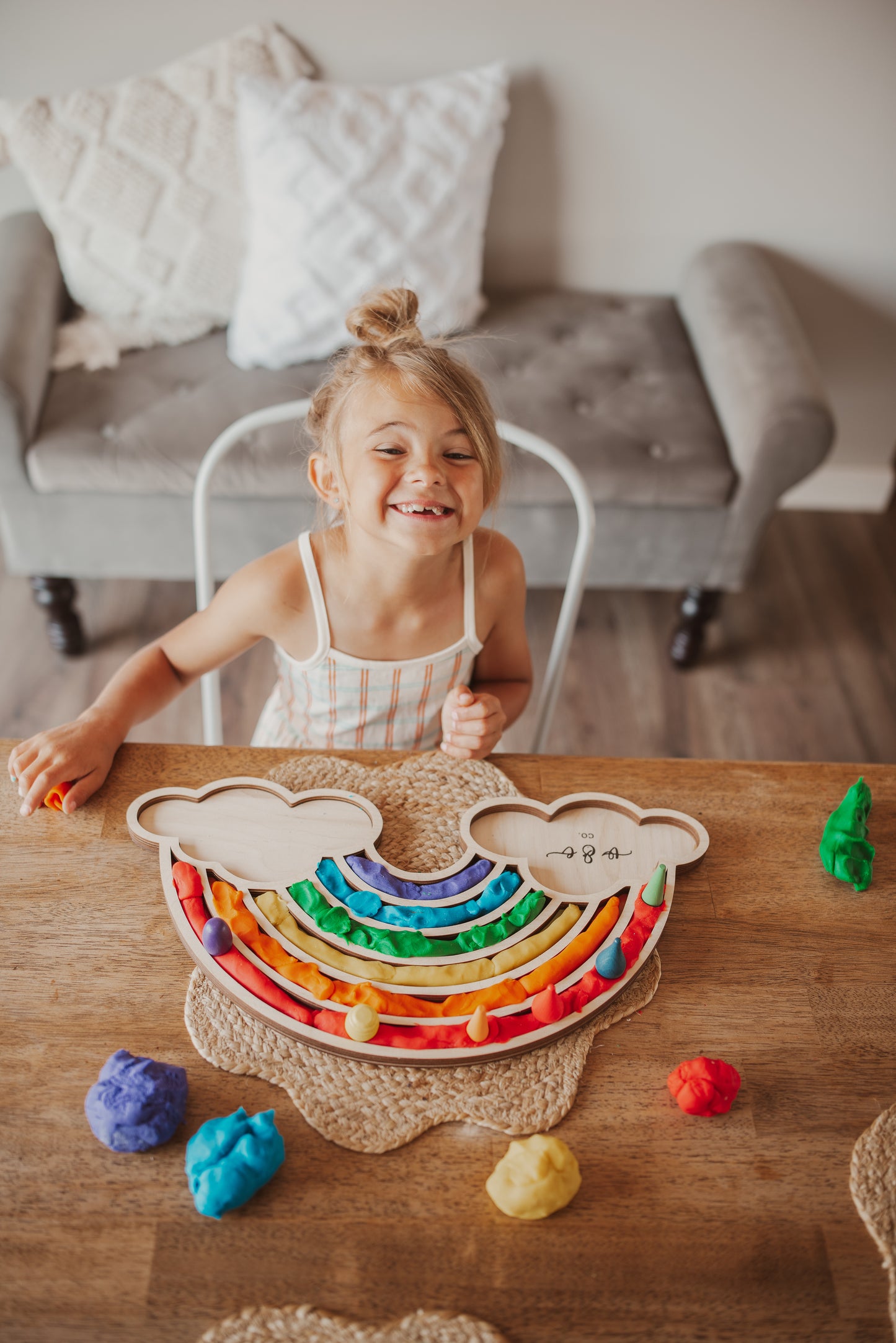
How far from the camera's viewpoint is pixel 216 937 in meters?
0.73

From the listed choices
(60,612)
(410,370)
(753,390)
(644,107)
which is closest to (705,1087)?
(410,370)

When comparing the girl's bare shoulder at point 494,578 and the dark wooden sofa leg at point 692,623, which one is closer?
the girl's bare shoulder at point 494,578

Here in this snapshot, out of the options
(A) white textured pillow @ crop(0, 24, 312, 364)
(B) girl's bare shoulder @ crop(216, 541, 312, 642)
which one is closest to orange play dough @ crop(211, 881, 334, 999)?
(B) girl's bare shoulder @ crop(216, 541, 312, 642)

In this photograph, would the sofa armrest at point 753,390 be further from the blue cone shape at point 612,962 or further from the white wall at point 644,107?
the blue cone shape at point 612,962

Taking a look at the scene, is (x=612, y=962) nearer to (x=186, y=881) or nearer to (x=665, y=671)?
(x=186, y=881)

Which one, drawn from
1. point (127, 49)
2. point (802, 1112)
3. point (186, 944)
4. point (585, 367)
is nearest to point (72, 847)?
point (186, 944)

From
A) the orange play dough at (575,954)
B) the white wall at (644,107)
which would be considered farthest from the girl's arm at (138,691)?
the white wall at (644,107)

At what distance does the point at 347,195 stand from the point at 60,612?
1.00 m

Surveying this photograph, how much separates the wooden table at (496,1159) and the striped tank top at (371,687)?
34 centimetres

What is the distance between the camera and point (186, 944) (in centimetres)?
74

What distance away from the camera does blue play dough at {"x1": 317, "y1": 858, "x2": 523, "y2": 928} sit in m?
0.77

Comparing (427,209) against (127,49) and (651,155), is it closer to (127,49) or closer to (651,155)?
(651,155)

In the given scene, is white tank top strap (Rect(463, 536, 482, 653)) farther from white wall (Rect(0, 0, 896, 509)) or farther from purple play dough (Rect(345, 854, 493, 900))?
white wall (Rect(0, 0, 896, 509))

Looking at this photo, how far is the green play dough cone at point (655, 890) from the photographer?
0.78 metres
